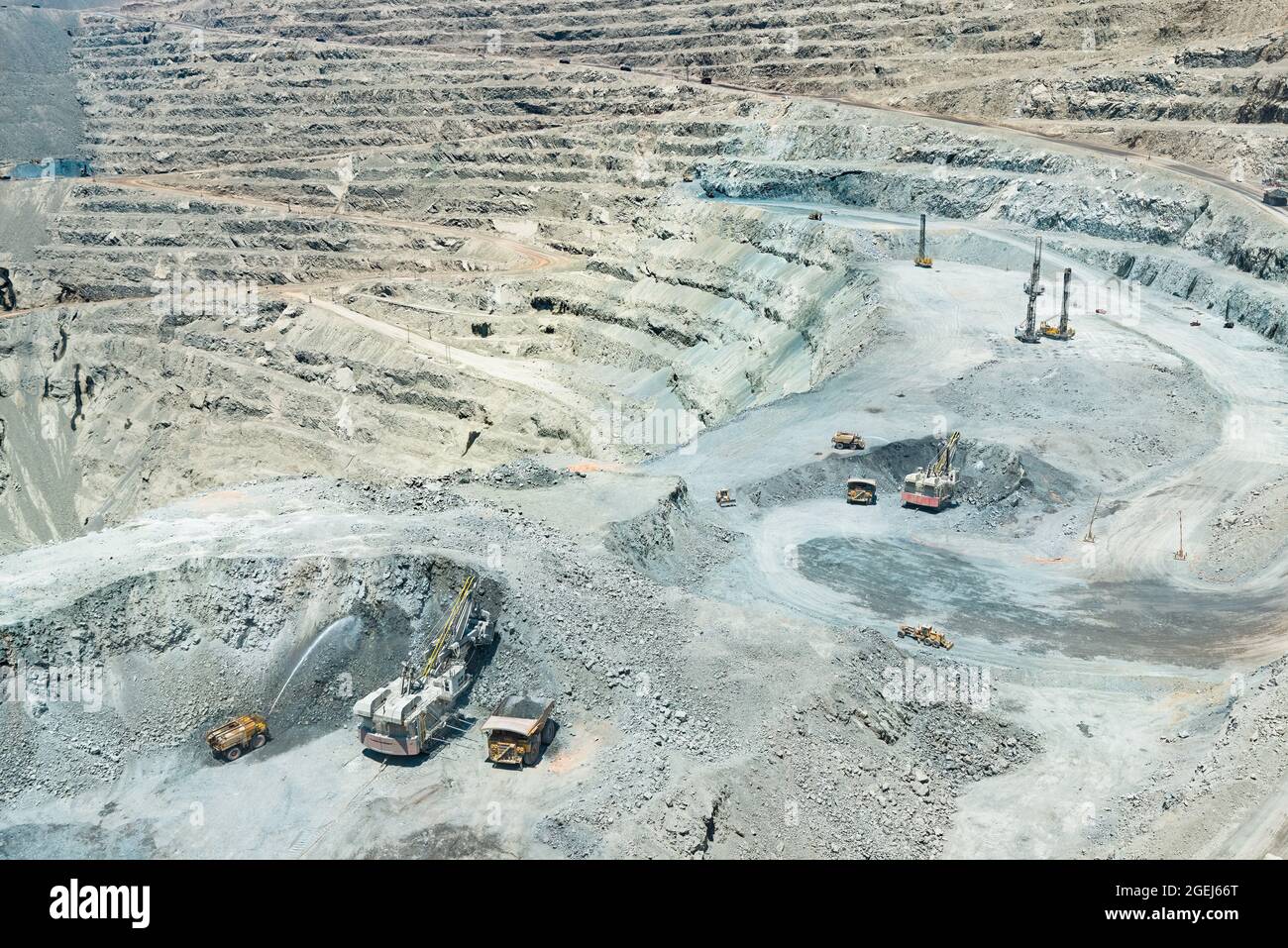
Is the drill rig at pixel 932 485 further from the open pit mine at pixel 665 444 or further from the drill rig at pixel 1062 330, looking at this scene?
the drill rig at pixel 1062 330

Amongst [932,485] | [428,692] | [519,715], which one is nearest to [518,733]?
[519,715]

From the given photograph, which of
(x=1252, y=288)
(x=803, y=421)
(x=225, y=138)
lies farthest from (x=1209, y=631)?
(x=225, y=138)

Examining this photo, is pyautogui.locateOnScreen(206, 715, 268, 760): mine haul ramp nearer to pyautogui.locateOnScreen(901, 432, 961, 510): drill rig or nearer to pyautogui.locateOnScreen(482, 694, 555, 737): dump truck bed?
pyautogui.locateOnScreen(482, 694, 555, 737): dump truck bed

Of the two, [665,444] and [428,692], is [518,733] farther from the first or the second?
→ [665,444]

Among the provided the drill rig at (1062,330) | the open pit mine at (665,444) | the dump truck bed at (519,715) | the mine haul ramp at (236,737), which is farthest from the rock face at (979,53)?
the mine haul ramp at (236,737)

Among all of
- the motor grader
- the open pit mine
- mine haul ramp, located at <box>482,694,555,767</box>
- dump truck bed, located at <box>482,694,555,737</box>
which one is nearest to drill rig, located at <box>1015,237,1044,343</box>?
the open pit mine
